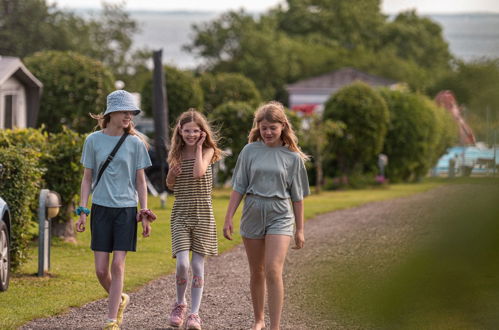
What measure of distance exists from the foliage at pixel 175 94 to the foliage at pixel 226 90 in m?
4.87

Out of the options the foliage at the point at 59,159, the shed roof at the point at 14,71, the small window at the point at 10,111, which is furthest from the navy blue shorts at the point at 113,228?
the small window at the point at 10,111

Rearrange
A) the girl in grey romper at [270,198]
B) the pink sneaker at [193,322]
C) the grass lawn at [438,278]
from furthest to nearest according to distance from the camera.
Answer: the pink sneaker at [193,322], the girl in grey romper at [270,198], the grass lawn at [438,278]

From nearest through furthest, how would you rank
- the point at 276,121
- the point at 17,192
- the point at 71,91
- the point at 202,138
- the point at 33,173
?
the point at 276,121, the point at 202,138, the point at 17,192, the point at 33,173, the point at 71,91

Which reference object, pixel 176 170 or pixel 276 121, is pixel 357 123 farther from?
pixel 276 121

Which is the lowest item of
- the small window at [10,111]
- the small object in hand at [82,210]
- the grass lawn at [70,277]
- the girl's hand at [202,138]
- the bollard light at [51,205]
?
the grass lawn at [70,277]

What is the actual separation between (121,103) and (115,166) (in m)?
0.44

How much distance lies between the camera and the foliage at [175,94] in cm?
3681

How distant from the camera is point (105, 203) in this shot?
6.59 m

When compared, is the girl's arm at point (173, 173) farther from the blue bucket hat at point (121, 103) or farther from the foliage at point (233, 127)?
the foliage at point (233, 127)

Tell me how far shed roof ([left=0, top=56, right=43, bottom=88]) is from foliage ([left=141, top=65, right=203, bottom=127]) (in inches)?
402

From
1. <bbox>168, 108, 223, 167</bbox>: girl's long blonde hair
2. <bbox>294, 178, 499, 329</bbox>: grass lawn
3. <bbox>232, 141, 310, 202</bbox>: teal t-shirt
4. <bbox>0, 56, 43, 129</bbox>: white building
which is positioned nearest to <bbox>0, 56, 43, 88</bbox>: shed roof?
<bbox>0, 56, 43, 129</bbox>: white building

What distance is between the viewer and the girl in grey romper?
6.29 meters

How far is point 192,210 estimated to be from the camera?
7035 mm

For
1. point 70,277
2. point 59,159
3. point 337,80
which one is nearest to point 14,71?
point 59,159
